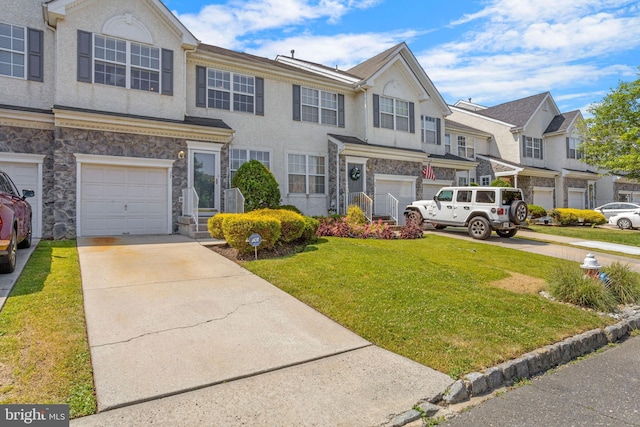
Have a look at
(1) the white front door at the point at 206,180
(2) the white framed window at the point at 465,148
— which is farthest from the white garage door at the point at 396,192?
(2) the white framed window at the point at 465,148

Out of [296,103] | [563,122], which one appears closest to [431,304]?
[296,103]

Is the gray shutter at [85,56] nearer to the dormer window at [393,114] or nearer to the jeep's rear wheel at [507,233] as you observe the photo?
the dormer window at [393,114]

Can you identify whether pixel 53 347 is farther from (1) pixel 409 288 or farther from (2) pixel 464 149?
(2) pixel 464 149

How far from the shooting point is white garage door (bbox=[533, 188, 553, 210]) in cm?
2596

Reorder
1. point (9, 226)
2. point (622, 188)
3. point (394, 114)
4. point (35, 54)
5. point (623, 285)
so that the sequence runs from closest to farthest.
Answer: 1. point (9, 226)
2. point (623, 285)
3. point (35, 54)
4. point (394, 114)
5. point (622, 188)

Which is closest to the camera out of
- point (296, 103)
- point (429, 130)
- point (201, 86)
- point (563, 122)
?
point (201, 86)

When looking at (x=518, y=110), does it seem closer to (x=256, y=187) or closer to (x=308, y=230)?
(x=256, y=187)

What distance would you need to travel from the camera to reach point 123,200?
1216 centimetres

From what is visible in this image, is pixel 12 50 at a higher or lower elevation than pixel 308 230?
higher

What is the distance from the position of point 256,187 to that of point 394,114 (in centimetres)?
961

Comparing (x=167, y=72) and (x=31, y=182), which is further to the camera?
(x=167, y=72)

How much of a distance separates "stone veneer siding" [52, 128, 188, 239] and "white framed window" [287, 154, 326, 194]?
5.66 meters

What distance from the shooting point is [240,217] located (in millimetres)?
8727

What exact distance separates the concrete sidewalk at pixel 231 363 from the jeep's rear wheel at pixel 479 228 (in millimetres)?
10346
